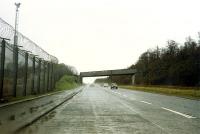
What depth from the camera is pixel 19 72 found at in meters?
26.8

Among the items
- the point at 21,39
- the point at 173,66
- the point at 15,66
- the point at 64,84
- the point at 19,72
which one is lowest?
the point at 19,72

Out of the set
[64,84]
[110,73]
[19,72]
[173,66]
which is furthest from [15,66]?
[110,73]

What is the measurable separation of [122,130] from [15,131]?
3024mm

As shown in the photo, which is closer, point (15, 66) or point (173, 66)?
point (15, 66)

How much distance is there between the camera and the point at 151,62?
130500 millimetres

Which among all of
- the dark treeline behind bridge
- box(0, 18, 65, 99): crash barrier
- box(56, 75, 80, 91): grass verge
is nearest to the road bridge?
the dark treeline behind bridge

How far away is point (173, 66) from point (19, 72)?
79.6 metres

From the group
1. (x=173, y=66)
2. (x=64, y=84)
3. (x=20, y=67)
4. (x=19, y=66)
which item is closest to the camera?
(x=19, y=66)

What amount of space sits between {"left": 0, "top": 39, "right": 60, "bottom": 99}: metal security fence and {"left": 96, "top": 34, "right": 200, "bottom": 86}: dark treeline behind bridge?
56522mm

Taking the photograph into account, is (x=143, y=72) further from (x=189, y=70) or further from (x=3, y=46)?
(x=3, y=46)

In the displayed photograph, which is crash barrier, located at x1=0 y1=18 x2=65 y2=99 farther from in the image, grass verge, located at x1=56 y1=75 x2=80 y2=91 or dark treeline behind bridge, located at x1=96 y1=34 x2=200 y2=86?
dark treeline behind bridge, located at x1=96 y1=34 x2=200 y2=86

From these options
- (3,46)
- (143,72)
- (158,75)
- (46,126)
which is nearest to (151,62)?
(143,72)

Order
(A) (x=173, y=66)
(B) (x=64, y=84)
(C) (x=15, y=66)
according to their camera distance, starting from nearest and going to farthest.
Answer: (C) (x=15, y=66) < (B) (x=64, y=84) < (A) (x=173, y=66)

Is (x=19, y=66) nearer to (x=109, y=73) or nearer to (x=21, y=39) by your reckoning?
(x=21, y=39)
